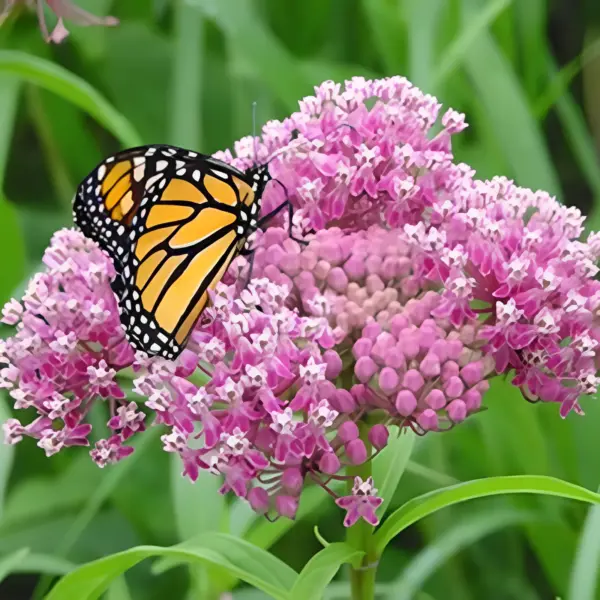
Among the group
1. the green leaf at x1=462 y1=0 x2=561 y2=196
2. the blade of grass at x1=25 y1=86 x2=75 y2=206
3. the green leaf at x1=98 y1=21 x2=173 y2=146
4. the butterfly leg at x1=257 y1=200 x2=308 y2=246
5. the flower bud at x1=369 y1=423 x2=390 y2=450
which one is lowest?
the flower bud at x1=369 y1=423 x2=390 y2=450

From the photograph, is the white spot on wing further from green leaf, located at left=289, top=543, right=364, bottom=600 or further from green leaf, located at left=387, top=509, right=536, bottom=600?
green leaf, located at left=387, top=509, right=536, bottom=600

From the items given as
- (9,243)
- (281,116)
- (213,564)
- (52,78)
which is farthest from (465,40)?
(213,564)

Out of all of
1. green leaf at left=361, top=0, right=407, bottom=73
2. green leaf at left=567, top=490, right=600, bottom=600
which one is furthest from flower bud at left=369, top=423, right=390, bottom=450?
green leaf at left=361, top=0, right=407, bottom=73

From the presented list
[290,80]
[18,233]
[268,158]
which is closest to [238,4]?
[290,80]

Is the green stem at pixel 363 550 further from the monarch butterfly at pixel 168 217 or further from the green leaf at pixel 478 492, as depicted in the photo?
the monarch butterfly at pixel 168 217

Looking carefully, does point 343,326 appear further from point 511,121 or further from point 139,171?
point 511,121

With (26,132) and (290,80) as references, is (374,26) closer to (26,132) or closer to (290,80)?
(290,80)
